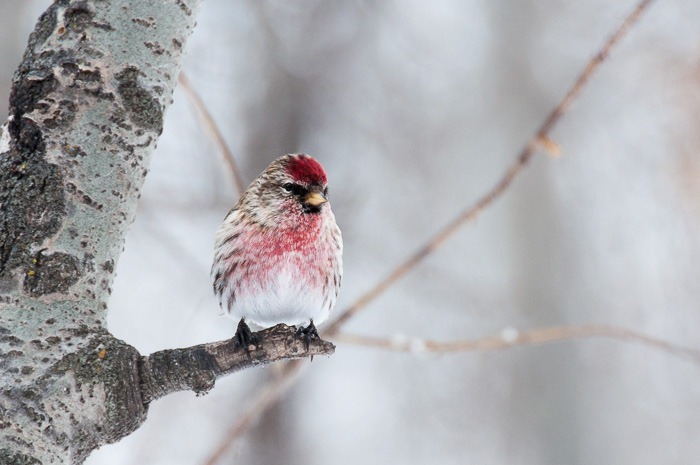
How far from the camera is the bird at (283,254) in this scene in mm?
2236

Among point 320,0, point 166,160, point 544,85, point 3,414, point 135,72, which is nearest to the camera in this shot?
point 3,414

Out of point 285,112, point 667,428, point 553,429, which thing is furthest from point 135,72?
point 667,428

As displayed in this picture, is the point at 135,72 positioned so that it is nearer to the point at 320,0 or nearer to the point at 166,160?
the point at 166,160

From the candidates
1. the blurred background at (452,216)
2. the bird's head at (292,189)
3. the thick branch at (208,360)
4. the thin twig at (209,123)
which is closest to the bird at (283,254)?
the bird's head at (292,189)

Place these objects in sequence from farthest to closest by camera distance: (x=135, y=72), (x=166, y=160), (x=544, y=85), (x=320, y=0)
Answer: (x=544, y=85), (x=320, y=0), (x=166, y=160), (x=135, y=72)

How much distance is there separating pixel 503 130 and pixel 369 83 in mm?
1212

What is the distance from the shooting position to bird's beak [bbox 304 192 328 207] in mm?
2293

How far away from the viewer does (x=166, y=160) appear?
4762mm

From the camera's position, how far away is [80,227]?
49.1 inches

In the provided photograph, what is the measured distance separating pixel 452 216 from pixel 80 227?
5801 millimetres

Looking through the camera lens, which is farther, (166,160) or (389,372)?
(389,372)

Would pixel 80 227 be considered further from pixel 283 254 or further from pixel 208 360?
pixel 283 254

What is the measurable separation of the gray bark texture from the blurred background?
294 centimetres

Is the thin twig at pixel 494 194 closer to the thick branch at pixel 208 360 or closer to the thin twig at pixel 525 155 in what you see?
the thin twig at pixel 525 155
